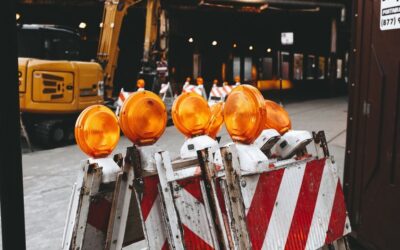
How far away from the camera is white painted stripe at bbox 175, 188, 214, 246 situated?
7.11 ft

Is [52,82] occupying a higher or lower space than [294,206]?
higher

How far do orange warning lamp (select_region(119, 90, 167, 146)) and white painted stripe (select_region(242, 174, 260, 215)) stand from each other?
0.61 meters

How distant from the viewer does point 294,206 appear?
2.51 metres

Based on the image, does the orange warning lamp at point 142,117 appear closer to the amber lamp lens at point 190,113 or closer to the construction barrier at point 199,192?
the construction barrier at point 199,192

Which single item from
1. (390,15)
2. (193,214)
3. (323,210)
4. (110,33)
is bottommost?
(323,210)

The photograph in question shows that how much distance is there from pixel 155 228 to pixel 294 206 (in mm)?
841

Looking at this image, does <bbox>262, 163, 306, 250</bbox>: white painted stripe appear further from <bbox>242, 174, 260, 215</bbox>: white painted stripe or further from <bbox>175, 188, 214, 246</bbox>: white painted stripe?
<bbox>175, 188, 214, 246</bbox>: white painted stripe

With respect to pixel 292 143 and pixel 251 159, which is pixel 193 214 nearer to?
pixel 251 159

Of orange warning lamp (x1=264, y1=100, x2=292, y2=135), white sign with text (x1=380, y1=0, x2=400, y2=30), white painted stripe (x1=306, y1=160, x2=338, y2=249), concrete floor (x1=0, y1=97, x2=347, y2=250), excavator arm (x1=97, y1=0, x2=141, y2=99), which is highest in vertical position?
excavator arm (x1=97, y1=0, x2=141, y2=99)

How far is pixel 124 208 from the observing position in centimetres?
236

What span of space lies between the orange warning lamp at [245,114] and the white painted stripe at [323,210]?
1.92ft

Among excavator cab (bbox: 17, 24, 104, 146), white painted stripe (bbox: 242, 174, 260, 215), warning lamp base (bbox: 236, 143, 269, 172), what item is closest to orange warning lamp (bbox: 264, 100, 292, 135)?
warning lamp base (bbox: 236, 143, 269, 172)

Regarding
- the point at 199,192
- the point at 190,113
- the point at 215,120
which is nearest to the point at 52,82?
the point at 215,120

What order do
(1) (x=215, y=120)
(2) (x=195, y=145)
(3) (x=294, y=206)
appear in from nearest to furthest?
(3) (x=294, y=206) → (2) (x=195, y=145) → (1) (x=215, y=120)
